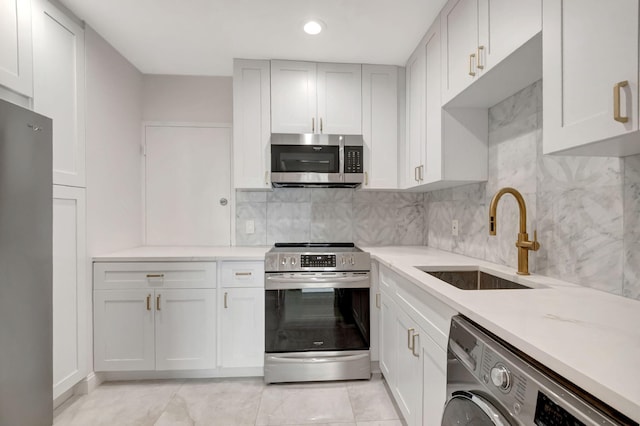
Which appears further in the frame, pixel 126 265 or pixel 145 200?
pixel 145 200

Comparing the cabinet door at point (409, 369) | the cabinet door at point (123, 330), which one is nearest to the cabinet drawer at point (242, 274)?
the cabinet door at point (123, 330)

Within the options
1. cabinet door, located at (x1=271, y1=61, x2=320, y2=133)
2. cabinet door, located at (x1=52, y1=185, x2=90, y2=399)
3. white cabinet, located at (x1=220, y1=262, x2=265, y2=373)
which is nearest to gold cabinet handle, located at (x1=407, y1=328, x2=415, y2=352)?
white cabinet, located at (x1=220, y1=262, x2=265, y2=373)

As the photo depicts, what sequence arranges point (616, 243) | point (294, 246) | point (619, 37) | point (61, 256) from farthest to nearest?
point (294, 246) < point (61, 256) < point (616, 243) < point (619, 37)

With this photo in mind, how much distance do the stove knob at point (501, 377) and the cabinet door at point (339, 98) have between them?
1.98 metres

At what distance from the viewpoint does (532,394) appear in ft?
2.12

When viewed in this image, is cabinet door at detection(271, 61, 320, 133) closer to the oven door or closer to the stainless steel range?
the stainless steel range

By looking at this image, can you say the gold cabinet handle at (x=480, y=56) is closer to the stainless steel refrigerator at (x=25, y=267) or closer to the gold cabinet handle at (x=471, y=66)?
the gold cabinet handle at (x=471, y=66)

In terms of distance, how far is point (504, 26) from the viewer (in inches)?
47.6

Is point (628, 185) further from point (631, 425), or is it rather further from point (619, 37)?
point (631, 425)

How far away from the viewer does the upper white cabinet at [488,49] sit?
112cm

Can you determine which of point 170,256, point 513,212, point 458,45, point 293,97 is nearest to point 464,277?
point 513,212

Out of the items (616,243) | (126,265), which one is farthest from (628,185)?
(126,265)

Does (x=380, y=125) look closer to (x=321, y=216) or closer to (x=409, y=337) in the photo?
(x=321, y=216)

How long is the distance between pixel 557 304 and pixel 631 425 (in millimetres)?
548
